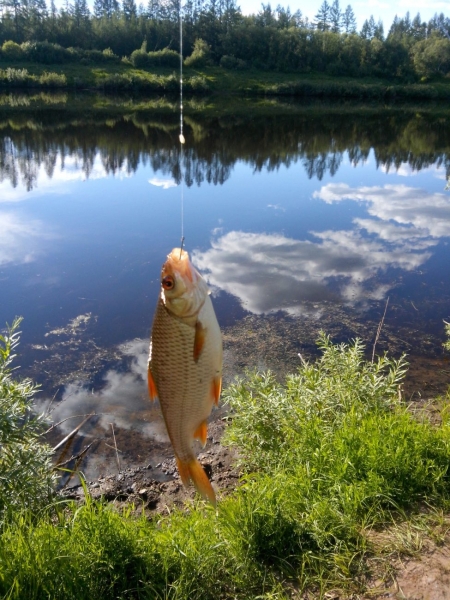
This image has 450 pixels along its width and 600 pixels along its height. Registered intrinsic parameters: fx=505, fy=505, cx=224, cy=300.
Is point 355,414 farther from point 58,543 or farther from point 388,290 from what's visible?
point 388,290

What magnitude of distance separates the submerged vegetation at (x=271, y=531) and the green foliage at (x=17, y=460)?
5.2 inches

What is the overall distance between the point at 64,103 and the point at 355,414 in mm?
34871

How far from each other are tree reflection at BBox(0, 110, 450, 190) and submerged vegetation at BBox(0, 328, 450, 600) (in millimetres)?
12138

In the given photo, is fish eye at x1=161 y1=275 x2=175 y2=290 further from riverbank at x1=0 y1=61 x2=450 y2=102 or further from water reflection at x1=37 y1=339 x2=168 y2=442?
riverbank at x1=0 y1=61 x2=450 y2=102

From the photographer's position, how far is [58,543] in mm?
2697

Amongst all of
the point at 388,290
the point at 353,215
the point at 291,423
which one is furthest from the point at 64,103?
the point at 291,423

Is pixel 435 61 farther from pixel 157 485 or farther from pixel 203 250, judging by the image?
pixel 157 485

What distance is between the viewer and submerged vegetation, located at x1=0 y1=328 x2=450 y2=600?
104 inches

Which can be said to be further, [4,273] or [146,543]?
[4,273]

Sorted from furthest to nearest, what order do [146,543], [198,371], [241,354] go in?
[241,354] → [146,543] → [198,371]

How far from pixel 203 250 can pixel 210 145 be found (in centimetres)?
1210

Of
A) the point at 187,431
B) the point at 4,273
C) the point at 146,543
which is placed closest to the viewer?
the point at 187,431

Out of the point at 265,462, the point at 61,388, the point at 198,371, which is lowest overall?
the point at 61,388

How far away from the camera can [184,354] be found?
2021 mm
